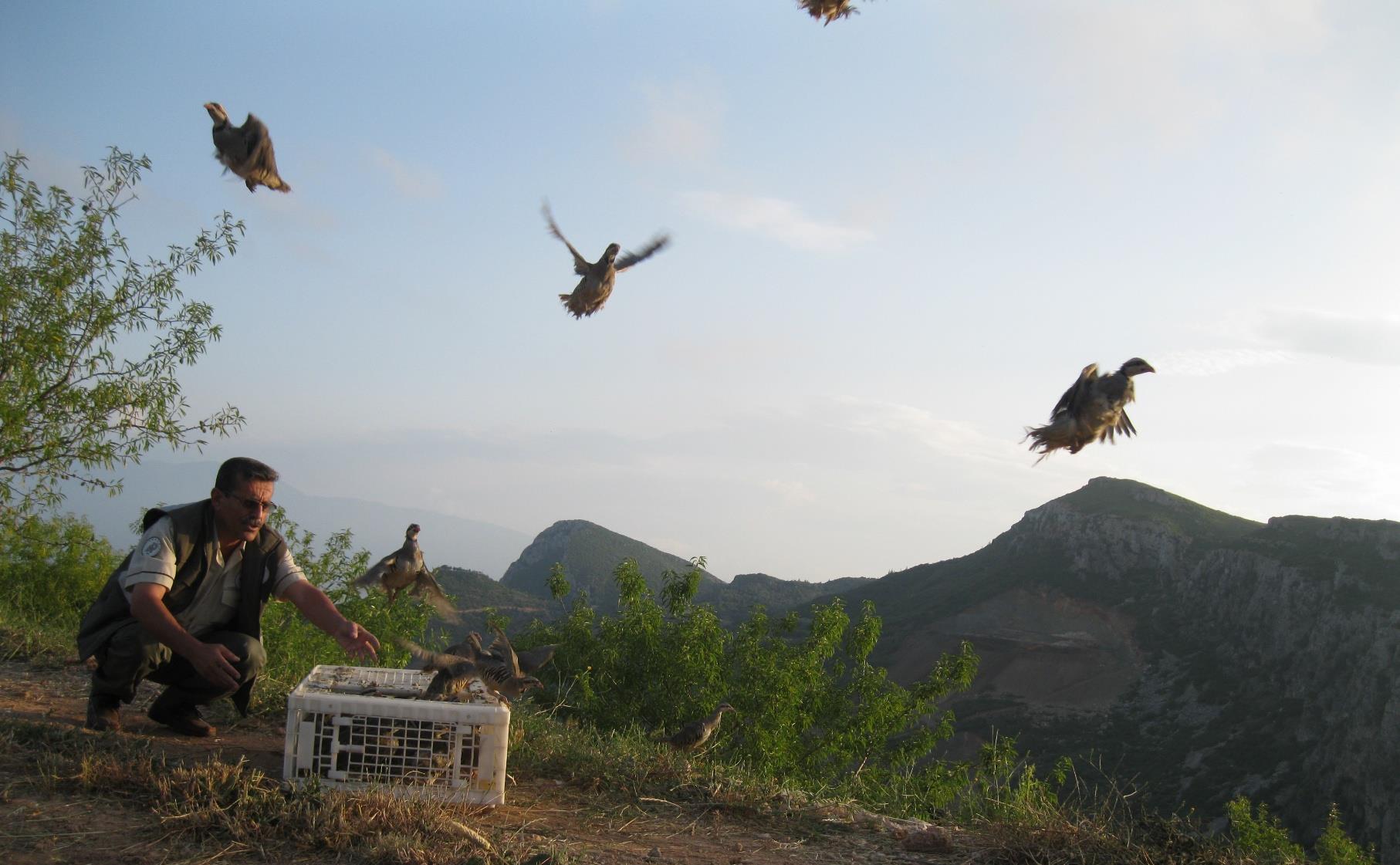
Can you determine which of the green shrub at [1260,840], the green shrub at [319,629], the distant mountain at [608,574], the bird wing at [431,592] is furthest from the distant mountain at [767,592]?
the bird wing at [431,592]

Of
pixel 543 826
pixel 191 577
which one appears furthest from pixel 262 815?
pixel 191 577

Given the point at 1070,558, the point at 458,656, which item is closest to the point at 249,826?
the point at 458,656

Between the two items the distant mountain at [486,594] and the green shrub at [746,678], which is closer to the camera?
the green shrub at [746,678]

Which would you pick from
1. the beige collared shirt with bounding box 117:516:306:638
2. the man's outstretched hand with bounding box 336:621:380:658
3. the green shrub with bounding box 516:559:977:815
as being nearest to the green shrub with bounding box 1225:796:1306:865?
the man's outstretched hand with bounding box 336:621:380:658

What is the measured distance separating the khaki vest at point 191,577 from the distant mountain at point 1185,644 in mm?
37312

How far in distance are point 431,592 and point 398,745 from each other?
7.26 ft

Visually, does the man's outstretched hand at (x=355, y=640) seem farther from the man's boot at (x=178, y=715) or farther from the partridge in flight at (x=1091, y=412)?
the partridge in flight at (x=1091, y=412)

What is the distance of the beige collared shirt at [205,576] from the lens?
4508 millimetres

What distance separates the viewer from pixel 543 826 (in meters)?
4.28

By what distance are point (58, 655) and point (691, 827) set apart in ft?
16.5

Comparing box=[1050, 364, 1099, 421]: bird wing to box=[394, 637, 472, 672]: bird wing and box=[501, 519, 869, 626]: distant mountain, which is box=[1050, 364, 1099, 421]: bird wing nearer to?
box=[394, 637, 472, 672]: bird wing

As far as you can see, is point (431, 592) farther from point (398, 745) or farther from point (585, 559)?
point (585, 559)

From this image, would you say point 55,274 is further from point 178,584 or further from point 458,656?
point 458,656

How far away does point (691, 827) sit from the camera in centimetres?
452
